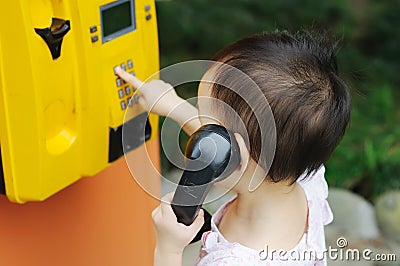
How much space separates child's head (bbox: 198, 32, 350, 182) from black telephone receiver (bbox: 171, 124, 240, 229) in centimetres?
7

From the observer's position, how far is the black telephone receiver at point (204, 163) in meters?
1.12

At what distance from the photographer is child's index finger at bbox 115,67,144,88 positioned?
1438 millimetres

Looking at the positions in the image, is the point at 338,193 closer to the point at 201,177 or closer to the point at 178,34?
the point at 178,34

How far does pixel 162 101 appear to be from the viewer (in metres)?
1.45

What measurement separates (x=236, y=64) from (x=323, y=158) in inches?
8.1

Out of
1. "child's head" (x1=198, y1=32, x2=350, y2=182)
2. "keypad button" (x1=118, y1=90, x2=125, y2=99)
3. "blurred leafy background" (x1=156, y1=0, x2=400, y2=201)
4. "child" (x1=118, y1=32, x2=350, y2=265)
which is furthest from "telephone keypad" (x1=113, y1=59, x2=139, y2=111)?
"blurred leafy background" (x1=156, y1=0, x2=400, y2=201)

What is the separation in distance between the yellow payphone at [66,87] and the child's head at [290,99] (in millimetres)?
236

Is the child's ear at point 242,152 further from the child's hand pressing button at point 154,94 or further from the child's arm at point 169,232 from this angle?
the child's hand pressing button at point 154,94

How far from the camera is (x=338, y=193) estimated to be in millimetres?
2969

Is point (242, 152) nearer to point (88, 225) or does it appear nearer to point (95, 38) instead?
point (95, 38)

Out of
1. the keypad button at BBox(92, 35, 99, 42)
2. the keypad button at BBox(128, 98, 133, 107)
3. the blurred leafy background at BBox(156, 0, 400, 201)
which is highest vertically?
the keypad button at BBox(92, 35, 99, 42)

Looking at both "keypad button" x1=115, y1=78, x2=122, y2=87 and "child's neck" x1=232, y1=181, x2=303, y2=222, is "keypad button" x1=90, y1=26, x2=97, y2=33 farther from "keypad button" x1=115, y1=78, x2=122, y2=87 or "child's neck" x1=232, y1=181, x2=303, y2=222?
"child's neck" x1=232, y1=181, x2=303, y2=222

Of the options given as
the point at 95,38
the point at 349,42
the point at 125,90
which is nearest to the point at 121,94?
the point at 125,90

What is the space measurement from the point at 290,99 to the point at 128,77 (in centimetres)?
36
